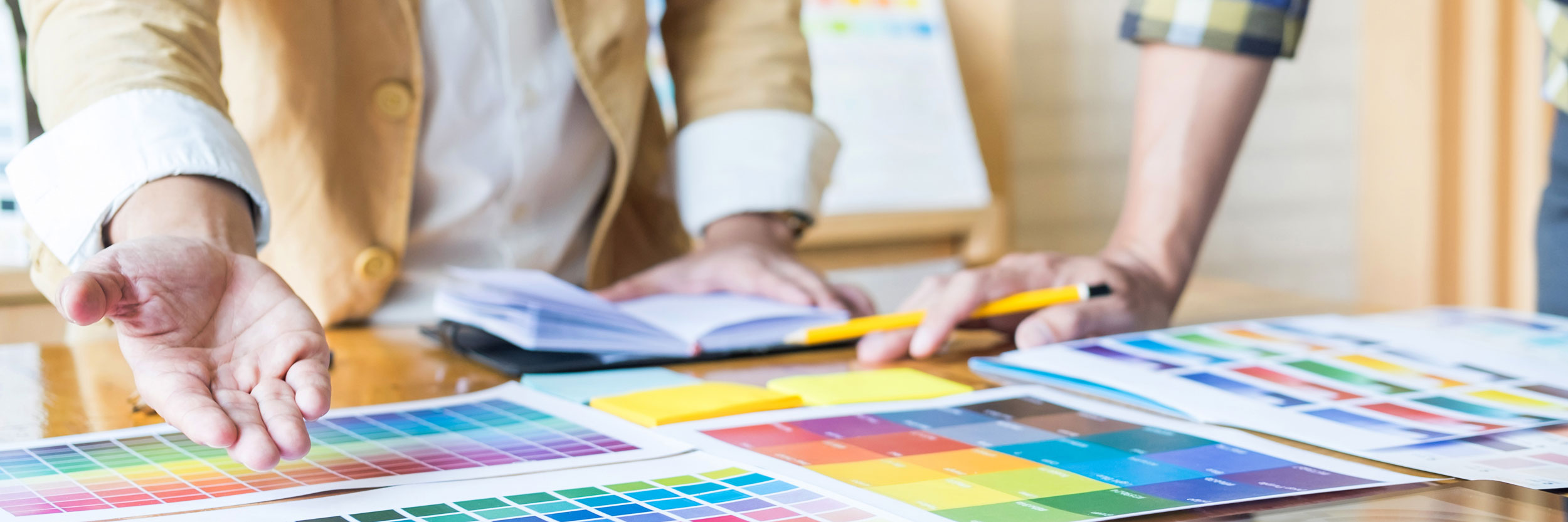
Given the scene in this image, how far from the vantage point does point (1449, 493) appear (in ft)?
1.48

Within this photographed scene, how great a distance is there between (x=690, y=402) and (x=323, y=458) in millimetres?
189

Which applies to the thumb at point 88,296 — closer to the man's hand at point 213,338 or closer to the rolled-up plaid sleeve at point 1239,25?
the man's hand at point 213,338

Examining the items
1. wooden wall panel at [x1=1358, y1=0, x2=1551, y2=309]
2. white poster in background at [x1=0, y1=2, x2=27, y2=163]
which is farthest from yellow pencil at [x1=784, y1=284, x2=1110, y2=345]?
wooden wall panel at [x1=1358, y1=0, x2=1551, y2=309]

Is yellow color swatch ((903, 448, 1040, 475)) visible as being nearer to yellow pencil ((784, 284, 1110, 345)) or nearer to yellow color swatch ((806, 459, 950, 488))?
yellow color swatch ((806, 459, 950, 488))

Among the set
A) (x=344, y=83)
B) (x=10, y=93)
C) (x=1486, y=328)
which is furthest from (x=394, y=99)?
(x=10, y=93)

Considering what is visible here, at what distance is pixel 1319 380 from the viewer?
26.5 inches

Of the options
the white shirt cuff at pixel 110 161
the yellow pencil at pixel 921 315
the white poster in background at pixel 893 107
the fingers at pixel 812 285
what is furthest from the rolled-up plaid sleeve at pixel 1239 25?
the white poster in background at pixel 893 107

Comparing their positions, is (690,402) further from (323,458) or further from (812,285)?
(812,285)

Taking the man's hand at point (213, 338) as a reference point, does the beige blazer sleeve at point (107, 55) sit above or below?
above

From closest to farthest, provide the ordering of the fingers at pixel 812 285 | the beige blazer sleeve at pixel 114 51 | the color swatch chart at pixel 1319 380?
the color swatch chart at pixel 1319 380 < the beige blazer sleeve at pixel 114 51 < the fingers at pixel 812 285

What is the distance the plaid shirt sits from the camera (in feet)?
3.06

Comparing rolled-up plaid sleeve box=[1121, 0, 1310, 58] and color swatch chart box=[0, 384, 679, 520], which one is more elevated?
rolled-up plaid sleeve box=[1121, 0, 1310, 58]

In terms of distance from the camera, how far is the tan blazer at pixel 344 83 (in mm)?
711

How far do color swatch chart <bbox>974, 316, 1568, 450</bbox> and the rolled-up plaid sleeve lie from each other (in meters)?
0.29
